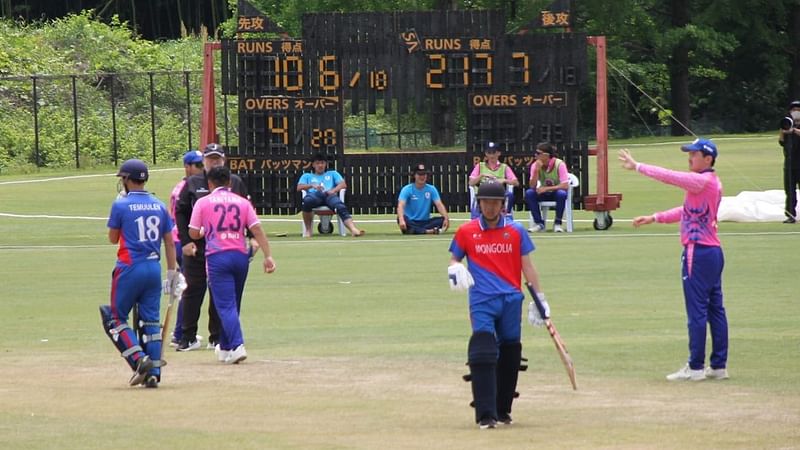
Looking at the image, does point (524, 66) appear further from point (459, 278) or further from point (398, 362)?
point (459, 278)

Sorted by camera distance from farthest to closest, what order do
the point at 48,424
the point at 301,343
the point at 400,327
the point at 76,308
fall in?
the point at 76,308
the point at 400,327
the point at 301,343
the point at 48,424

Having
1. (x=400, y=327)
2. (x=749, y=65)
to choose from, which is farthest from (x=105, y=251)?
(x=749, y=65)

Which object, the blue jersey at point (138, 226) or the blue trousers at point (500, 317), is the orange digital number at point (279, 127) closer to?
the blue jersey at point (138, 226)

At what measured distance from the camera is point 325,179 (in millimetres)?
29062

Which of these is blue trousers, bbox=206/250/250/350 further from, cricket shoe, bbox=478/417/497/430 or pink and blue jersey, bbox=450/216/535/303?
cricket shoe, bbox=478/417/497/430

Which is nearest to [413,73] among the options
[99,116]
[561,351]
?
Result: [561,351]

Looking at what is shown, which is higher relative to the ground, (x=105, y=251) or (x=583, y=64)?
(x=583, y=64)

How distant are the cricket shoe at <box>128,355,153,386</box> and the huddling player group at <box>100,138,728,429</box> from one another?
12 mm

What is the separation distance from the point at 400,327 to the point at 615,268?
648cm

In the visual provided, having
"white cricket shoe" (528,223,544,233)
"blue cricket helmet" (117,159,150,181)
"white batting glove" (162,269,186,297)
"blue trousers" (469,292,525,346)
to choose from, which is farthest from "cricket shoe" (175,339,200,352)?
"white cricket shoe" (528,223,544,233)

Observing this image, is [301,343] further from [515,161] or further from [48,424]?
[515,161]

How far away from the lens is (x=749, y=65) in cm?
7450

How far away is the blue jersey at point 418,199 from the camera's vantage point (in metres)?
28.3

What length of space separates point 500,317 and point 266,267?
11.7ft
